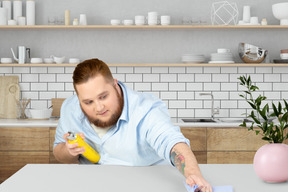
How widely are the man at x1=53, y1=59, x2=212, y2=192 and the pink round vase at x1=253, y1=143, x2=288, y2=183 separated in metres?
0.37

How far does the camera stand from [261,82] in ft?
15.4

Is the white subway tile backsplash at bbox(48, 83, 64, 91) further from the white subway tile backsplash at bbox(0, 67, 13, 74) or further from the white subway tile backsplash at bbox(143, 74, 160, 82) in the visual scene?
the white subway tile backsplash at bbox(143, 74, 160, 82)

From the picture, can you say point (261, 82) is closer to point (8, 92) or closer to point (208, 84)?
point (208, 84)

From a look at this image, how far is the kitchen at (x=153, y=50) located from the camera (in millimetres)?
4668

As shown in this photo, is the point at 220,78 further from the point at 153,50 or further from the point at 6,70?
the point at 6,70

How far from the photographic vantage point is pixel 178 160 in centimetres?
175

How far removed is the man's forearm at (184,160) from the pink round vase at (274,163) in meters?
0.27

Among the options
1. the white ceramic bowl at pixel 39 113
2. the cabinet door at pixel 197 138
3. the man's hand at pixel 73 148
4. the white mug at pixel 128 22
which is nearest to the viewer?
the man's hand at pixel 73 148

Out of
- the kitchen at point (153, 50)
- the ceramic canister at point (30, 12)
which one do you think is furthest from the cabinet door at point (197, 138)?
the ceramic canister at point (30, 12)

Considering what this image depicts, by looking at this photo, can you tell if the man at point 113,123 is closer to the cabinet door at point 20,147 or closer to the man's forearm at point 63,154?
the man's forearm at point 63,154

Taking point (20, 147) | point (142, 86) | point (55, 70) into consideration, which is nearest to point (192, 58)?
point (142, 86)

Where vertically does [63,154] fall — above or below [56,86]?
below

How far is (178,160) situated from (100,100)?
55 centimetres

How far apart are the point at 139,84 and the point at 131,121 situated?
2543mm
